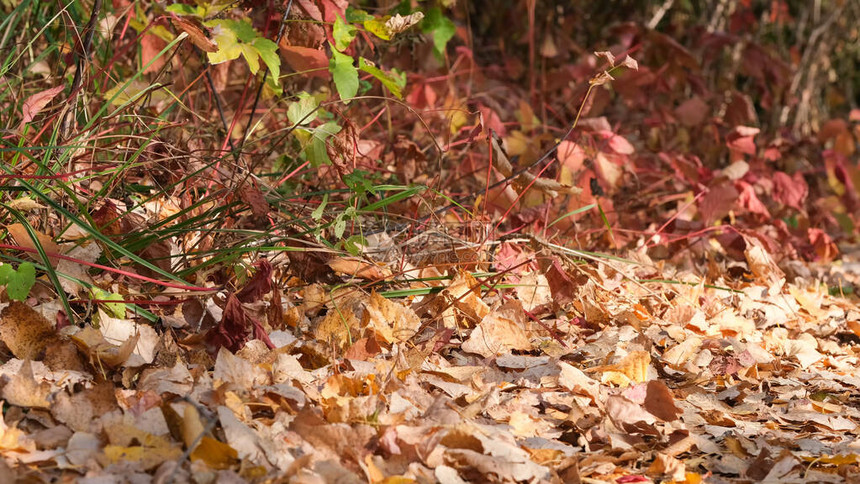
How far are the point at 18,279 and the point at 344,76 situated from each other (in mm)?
684

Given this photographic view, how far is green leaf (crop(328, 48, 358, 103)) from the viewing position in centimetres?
162

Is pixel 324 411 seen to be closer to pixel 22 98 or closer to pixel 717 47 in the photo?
pixel 22 98

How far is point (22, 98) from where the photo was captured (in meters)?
1.87

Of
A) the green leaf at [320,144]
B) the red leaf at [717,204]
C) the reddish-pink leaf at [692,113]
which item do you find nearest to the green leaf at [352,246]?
the green leaf at [320,144]

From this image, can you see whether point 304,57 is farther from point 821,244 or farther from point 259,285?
point 821,244

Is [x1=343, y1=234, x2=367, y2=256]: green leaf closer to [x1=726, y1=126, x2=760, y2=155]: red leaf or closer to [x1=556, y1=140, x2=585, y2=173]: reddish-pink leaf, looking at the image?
[x1=556, y1=140, x2=585, y2=173]: reddish-pink leaf

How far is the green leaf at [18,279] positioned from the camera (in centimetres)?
124

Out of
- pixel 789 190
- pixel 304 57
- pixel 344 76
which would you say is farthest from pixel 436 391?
pixel 789 190

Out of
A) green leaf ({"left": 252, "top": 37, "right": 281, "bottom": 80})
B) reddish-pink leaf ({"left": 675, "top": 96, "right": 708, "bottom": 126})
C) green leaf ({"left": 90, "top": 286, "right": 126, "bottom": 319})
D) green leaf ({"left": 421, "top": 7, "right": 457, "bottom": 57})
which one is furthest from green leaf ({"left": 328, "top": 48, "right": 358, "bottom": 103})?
reddish-pink leaf ({"left": 675, "top": 96, "right": 708, "bottom": 126})

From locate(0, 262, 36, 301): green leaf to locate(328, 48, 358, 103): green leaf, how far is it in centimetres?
63

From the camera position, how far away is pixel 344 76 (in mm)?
1637

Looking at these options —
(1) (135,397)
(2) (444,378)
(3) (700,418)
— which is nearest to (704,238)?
(3) (700,418)

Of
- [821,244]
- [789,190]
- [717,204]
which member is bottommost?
[821,244]

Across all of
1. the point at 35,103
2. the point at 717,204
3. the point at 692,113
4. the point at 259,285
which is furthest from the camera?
the point at 692,113
